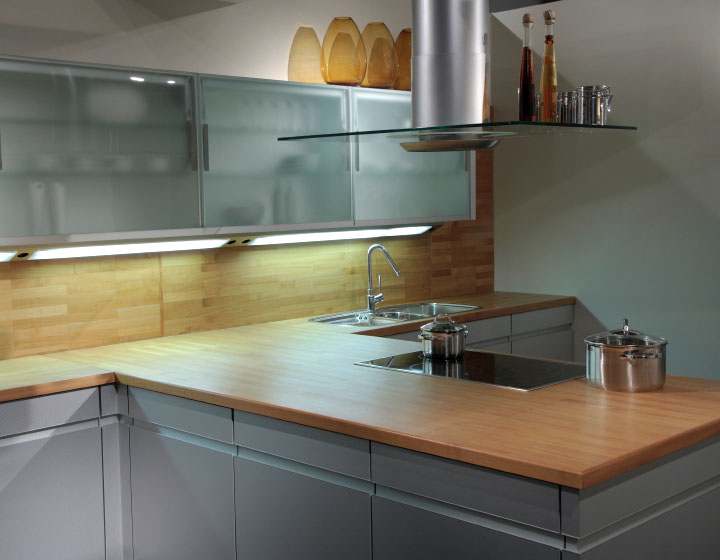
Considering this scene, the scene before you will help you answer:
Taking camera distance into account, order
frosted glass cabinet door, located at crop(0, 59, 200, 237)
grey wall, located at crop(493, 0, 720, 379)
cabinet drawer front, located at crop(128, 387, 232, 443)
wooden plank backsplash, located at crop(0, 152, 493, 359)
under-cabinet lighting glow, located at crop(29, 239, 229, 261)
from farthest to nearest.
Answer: grey wall, located at crop(493, 0, 720, 379) → wooden plank backsplash, located at crop(0, 152, 493, 359) → under-cabinet lighting glow, located at crop(29, 239, 229, 261) → frosted glass cabinet door, located at crop(0, 59, 200, 237) → cabinet drawer front, located at crop(128, 387, 232, 443)

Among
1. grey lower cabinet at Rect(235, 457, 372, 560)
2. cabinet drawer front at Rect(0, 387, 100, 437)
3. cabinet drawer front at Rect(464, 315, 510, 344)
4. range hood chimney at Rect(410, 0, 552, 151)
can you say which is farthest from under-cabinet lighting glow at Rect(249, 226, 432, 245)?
grey lower cabinet at Rect(235, 457, 372, 560)

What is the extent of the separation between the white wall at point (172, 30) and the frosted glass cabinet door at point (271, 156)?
1.22 ft

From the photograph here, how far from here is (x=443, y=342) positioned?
2.91 metres

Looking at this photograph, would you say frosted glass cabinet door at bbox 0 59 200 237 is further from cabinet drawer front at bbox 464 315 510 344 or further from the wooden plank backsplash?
cabinet drawer front at bbox 464 315 510 344

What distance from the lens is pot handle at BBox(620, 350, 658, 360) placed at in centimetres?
231

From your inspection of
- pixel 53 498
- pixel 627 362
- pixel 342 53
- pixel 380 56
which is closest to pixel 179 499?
pixel 53 498

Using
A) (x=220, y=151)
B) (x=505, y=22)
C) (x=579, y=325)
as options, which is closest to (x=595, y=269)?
(x=579, y=325)

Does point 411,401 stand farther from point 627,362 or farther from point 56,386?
point 56,386

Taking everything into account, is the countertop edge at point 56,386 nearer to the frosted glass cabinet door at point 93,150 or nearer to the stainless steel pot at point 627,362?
the frosted glass cabinet door at point 93,150

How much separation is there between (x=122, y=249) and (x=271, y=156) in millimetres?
726

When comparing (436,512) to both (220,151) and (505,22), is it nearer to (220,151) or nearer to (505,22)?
(220,151)

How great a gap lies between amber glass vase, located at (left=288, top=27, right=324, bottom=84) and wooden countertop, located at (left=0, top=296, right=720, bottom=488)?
4.08ft

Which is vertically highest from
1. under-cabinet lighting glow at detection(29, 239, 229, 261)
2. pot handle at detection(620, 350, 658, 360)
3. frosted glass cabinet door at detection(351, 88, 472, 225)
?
frosted glass cabinet door at detection(351, 88, 472, 225)

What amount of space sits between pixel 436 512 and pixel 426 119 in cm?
114
